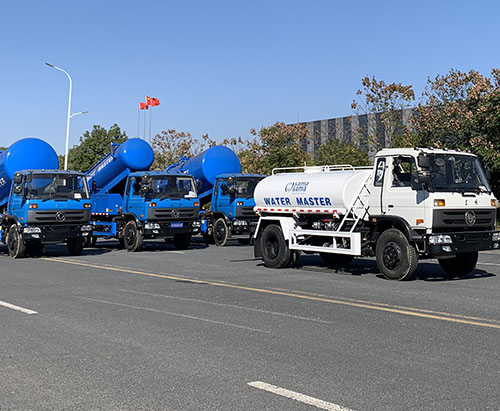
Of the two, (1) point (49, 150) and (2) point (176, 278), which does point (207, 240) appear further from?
(2) point (176, 278)

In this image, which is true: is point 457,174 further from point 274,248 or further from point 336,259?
point 274,248

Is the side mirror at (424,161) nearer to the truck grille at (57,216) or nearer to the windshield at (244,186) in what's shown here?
the truck grille at (57,216)

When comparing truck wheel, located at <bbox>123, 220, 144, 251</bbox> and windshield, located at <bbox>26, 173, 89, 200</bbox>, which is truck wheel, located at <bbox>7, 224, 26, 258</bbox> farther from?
truck wheel, located at <bbox>123, 220, 144, 251</bbox>

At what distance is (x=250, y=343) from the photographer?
739 centimetres

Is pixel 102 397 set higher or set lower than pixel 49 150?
lower

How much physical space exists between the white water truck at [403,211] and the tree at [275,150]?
25.6 metres

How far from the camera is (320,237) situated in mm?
14977

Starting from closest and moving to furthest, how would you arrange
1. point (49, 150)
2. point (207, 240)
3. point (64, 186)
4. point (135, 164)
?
point (64, 186)
point (49, 150)
point (135, 164)
point (207, 240)

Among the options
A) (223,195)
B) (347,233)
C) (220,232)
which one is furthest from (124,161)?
(347,233)

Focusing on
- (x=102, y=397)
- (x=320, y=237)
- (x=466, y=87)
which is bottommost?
(x=102, y=397)

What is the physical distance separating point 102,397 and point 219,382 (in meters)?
1.00

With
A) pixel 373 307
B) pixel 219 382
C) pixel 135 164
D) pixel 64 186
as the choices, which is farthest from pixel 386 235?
pixel 135 164

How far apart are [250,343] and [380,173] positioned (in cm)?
707

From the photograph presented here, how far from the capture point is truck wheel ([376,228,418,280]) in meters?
12.6
